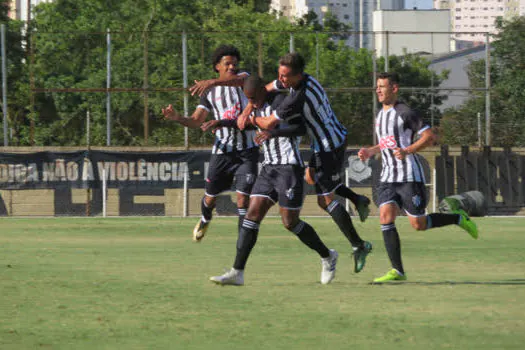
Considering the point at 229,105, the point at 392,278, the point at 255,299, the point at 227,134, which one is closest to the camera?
the point at 255,299

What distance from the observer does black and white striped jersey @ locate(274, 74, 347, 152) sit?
1037 centimetres

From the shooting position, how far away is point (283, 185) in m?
10.4

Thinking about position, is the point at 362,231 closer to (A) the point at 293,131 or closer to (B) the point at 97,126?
(A) the point at 293,131

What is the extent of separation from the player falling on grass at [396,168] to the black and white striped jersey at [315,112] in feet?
1.19

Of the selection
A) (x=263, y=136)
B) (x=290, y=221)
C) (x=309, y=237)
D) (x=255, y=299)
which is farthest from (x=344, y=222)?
(x=255, y=299)

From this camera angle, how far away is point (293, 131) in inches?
407

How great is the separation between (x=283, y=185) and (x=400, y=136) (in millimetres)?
1295

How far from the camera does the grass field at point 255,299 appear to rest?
7.36 m

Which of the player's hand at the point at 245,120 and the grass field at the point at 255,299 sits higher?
the player's hand at the point at 245,120

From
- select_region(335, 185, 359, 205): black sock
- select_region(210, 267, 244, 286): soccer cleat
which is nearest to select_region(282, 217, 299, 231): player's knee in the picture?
select_region(210, 267, 244, 286): soccer cleat

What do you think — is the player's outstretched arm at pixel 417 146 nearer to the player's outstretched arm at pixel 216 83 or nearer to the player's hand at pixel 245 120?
the player's hand at pixel 245 120

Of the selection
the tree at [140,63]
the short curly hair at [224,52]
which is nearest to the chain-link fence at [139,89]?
the tree at [140,63]

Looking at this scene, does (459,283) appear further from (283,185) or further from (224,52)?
(224,52)

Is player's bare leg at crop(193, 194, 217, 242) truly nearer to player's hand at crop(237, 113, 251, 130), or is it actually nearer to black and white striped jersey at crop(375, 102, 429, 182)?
player's hand at crop(237, 113, 251, 130)
